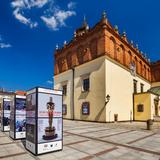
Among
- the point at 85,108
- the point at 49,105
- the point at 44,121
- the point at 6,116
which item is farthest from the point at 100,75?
the point at 44,121

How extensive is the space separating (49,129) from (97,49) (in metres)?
18.2

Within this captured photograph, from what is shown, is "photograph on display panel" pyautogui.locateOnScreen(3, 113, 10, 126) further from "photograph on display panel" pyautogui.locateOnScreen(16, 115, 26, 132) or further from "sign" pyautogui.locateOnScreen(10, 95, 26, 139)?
"photograph on display panel" pyautogui.locateOnScreen(16, 115, 26, 132)

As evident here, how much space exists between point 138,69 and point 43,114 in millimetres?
28072

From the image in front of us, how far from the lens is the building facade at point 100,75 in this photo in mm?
22933

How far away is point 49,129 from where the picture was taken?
7453mm

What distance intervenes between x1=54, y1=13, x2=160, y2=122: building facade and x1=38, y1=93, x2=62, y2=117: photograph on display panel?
14.5 m

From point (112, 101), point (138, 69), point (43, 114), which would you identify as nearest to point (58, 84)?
point (112, 101)

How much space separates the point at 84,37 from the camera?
26938 millimetres

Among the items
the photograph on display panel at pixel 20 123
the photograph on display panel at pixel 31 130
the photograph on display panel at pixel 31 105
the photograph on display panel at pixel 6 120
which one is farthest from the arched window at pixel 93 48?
the photograph on display panel at pixel 31 130

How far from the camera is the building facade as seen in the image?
22.9 m

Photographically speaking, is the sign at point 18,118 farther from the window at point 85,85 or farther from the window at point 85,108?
the window at point 85,85

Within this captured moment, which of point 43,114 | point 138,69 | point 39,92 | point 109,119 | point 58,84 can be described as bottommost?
point 109,119

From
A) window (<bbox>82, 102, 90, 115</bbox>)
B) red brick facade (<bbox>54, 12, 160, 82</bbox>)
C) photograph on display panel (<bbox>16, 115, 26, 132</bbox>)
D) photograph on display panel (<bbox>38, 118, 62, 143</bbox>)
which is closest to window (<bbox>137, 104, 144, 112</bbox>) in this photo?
red brick facade (<bbox>54, 12, 160, 82</bbox>)

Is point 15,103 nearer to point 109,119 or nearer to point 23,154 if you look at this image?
point 23,154
